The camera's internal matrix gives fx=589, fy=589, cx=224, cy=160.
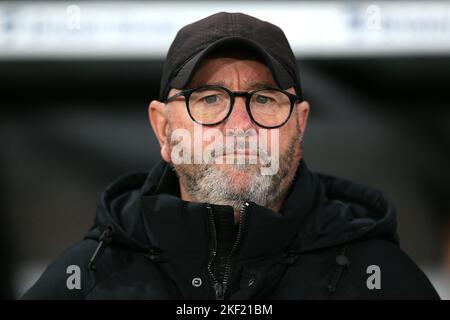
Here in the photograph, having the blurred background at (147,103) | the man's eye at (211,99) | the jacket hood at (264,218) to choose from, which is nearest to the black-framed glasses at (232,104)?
the man's eye at (211,99)

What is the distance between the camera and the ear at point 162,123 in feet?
3.73

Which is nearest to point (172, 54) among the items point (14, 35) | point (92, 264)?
point (92, 264)

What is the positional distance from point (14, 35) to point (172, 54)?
2.32 ft

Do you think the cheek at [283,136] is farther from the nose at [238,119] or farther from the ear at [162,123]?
the ear at [162,123]

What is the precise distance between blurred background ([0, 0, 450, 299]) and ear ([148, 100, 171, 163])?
45 centimetres

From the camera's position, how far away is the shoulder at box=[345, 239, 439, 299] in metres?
1.04

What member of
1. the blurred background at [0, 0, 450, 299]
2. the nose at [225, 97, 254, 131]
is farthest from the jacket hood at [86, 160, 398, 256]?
the blurred background at [0, 0, 450, 299]

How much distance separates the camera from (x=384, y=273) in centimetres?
106

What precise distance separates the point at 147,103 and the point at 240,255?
0.78 meters

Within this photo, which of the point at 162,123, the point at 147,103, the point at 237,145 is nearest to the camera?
the point at 237,145

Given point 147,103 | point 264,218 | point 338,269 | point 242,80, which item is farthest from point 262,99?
point 147,103

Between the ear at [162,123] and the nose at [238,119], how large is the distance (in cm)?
17

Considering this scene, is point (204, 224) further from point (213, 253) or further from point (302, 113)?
point (302, 113)

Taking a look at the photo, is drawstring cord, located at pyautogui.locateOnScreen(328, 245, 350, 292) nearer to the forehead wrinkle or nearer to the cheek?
the cheek
